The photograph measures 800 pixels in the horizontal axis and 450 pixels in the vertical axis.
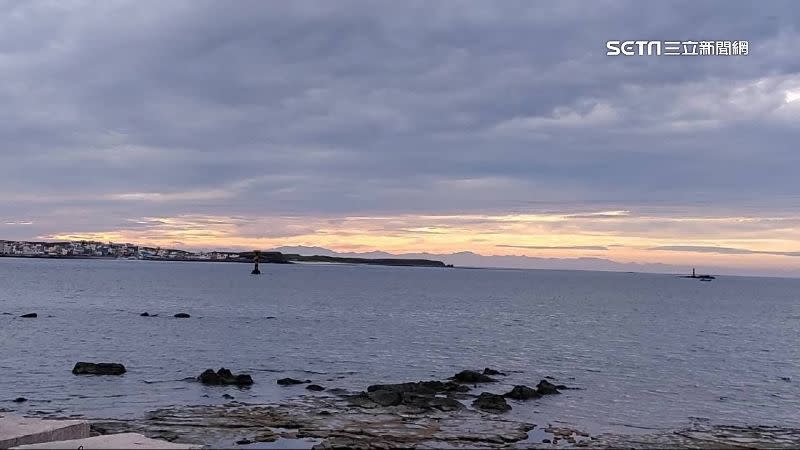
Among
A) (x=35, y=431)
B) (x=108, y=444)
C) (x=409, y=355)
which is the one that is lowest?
(x=409, y=355)

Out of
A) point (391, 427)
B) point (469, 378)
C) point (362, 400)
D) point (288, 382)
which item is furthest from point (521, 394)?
point (288, 382)

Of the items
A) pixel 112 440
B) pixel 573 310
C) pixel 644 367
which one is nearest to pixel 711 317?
pixel 573 310

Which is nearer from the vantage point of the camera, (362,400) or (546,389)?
(362,400)

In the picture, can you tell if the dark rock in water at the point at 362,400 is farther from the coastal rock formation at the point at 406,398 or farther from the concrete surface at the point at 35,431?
the concrete surface at the point at 35,431

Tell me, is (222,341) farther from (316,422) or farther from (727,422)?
(727,422)

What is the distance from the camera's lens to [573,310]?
10956cm

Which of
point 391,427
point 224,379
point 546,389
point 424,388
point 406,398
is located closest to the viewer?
point 391,427

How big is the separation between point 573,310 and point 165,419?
8999 centimetres

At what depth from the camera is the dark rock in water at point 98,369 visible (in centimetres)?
3803

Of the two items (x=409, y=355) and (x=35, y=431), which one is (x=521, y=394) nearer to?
(x=409, y=355)

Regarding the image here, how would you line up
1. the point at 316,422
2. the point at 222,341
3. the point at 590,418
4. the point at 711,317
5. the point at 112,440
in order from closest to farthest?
1. the point at 112,440
2. the point at 316,422
3. the point at 590,418
4. the point at 222,341
5. the point at 711,317

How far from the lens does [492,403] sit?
30.9m

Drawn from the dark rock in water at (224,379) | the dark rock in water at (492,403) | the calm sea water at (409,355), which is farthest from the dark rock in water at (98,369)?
the dark rock in water at (492,403)

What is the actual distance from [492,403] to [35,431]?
18.1 metres
